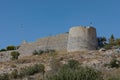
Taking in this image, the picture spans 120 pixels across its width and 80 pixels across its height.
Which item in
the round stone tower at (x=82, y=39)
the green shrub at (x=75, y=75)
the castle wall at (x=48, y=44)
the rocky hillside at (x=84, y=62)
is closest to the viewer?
the green shrub at (x=75, y=75)

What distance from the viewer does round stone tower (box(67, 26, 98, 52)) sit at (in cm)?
3925

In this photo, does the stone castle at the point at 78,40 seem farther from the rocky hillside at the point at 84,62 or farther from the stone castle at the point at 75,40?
the rocky hillside at the point at 84,62

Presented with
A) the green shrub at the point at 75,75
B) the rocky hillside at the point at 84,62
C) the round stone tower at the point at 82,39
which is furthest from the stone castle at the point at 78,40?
the green shrub at the point at 75,75

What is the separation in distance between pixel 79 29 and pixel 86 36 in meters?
1.06

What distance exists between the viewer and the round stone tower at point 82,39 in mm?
39250

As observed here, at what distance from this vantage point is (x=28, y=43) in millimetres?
45125

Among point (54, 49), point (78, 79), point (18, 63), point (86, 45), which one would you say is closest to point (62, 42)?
point (54, 49)

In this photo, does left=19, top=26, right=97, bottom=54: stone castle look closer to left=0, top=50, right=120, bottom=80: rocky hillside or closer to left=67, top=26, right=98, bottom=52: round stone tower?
left=67, top=26, right=98, bottom=52: round stone tower

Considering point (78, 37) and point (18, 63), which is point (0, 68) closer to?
point (18, 63)

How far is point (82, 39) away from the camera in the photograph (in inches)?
1553

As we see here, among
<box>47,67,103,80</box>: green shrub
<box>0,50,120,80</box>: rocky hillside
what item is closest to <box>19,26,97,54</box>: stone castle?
<box>0,50,120,80</box>: rocky hillside

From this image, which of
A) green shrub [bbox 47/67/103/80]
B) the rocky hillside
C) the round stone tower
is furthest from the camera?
the round stone tower

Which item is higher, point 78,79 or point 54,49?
point 54,49

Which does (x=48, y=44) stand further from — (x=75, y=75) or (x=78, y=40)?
(x=75, y=75)
